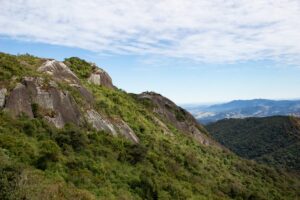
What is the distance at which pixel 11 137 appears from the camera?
2177cm

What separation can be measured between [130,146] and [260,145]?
108 metres

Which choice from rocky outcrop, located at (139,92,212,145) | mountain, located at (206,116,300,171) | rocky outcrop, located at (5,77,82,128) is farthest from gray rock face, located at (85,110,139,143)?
mountain, located at (206,116,300,171)

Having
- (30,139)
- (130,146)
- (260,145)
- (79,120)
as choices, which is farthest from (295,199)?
(260,145)

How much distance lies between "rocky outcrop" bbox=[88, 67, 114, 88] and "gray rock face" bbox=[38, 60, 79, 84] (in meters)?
6.73

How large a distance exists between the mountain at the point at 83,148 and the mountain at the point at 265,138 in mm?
65676

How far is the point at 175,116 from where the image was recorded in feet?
206

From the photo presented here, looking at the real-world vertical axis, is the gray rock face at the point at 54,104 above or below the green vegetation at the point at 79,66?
below

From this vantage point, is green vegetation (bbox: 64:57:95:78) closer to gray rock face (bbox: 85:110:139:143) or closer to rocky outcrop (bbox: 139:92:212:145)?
gray rock face (bbox: 85:110:139:143)

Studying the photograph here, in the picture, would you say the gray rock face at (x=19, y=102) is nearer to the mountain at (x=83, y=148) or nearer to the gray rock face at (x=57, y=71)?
Answer: the mountain at (x=83, y=148)

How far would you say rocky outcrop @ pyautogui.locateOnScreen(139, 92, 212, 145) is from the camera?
60.6 metres

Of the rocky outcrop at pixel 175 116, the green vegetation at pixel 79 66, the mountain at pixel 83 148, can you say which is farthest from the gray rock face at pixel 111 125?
the rocky outcrop at pixel 175 116

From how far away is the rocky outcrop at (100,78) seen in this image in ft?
148

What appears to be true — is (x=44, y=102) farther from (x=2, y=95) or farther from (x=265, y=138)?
(x=265, y=138)

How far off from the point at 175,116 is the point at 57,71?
29798 millimetres
